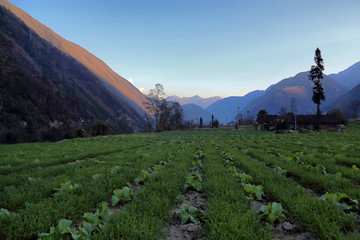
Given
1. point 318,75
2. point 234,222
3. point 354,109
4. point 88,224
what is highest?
point 318,75

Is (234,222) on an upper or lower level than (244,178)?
upper

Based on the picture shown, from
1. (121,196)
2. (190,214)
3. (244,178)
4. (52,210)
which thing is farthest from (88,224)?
(244,178)

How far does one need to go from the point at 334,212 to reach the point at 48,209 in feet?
16.5

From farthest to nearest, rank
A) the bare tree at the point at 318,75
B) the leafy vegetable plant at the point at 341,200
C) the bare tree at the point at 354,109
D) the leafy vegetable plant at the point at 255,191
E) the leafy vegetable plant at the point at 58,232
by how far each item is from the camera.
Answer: the bare tree at the point at 354,109
the bare tree at the point at 318,75
the leafy vegetable plant at the point at 255,191
the leafy vegetable plant at the point at 341,200
the leafy vegetable plant at the point at 58,232

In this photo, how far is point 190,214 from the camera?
294 centimetres

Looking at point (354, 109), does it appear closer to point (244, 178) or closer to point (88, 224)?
point (244, 178)

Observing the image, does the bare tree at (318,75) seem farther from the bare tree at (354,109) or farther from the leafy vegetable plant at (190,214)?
the bare tree at (354,109)

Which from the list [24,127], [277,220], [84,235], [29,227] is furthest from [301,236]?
[24,127]

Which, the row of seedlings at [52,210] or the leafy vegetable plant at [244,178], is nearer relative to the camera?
the row of seedlings at [52,210]

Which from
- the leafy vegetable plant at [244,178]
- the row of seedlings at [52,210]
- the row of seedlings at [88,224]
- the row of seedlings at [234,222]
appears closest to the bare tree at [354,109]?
the leafy vegetable plant at [244,178]

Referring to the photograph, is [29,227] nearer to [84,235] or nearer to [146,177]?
[84,235]

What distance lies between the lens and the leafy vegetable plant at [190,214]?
280cm

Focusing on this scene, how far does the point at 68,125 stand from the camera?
11481 centimetres

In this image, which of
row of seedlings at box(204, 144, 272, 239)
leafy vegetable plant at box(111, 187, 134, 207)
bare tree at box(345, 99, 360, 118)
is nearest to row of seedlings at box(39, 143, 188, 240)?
leafy vegetable plant at box(111, 187, 134, 207)
